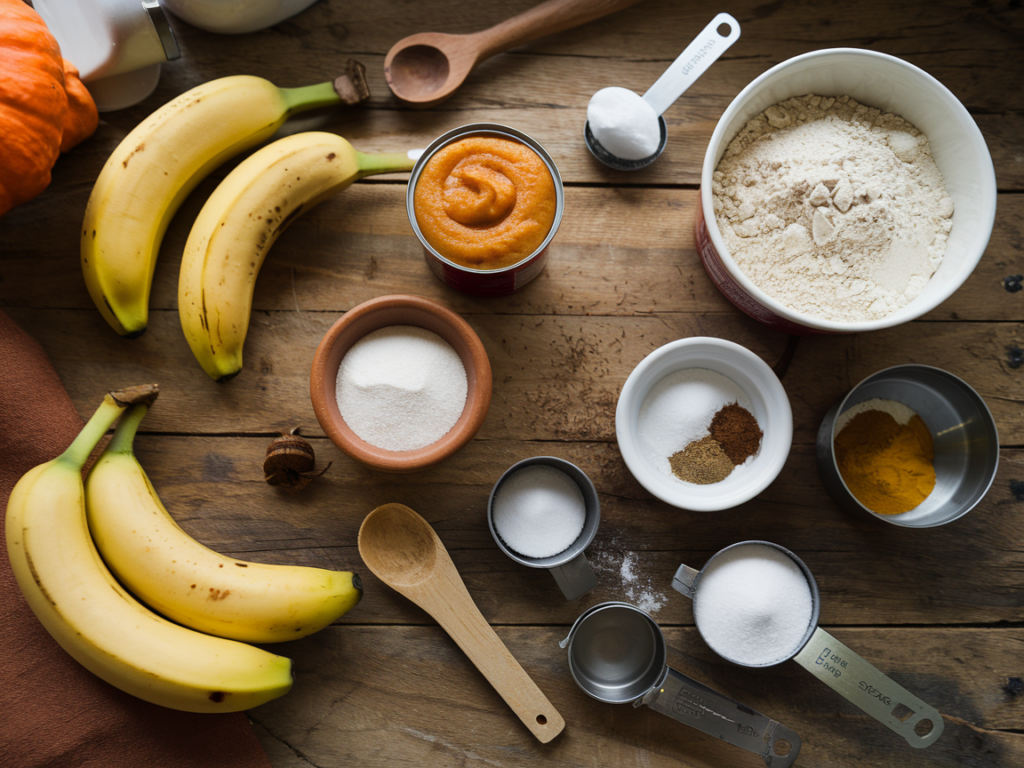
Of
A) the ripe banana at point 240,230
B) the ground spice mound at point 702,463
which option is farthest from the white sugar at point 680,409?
the ripe banana at point 240,230

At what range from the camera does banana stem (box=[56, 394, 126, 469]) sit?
42.8 inches

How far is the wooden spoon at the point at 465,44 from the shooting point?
4.16ft

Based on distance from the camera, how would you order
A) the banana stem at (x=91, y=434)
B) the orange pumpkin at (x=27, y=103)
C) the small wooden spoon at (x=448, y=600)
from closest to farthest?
1. the orange pumpkin at (x=27, y=103)
2. the banana stem at (x=91, y=434)
3. the small wooden spoon at (x=448, y=600)

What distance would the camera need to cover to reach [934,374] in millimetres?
1217

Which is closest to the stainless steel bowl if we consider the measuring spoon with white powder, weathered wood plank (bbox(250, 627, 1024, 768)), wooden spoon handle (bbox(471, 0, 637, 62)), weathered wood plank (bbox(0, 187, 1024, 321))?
weathered wood plank (bbox(0, 187, 1024, 321))

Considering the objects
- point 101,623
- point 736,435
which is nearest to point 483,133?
point 736,435

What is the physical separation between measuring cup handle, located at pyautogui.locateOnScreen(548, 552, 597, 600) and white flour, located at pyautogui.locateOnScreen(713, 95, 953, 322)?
612mm

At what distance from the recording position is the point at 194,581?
1082 millimetres

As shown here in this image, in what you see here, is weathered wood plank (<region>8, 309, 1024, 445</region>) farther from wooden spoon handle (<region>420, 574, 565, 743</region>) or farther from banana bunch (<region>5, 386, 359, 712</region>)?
wooden spoon handle (<region>420, 574, 565, 743</region>)

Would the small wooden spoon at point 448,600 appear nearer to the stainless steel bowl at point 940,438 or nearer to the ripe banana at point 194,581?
the ripe banana at point 194,581

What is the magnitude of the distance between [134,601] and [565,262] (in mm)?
1020

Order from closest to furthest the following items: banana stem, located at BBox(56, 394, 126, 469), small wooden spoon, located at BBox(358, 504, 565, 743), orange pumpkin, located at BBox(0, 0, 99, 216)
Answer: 1. orange pumpkin, located at BBox(0, 0, 99, 216)
2. banana stem, located at BBox(56, 394, 126, 469)
3. small wooden spoon, located at BBox(358, 504, 565, 743)

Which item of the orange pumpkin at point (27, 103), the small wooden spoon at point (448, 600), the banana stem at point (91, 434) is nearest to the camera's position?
the orange pumpkin at point (27, 103)

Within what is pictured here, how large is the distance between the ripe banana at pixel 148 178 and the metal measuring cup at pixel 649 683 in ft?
3.50
